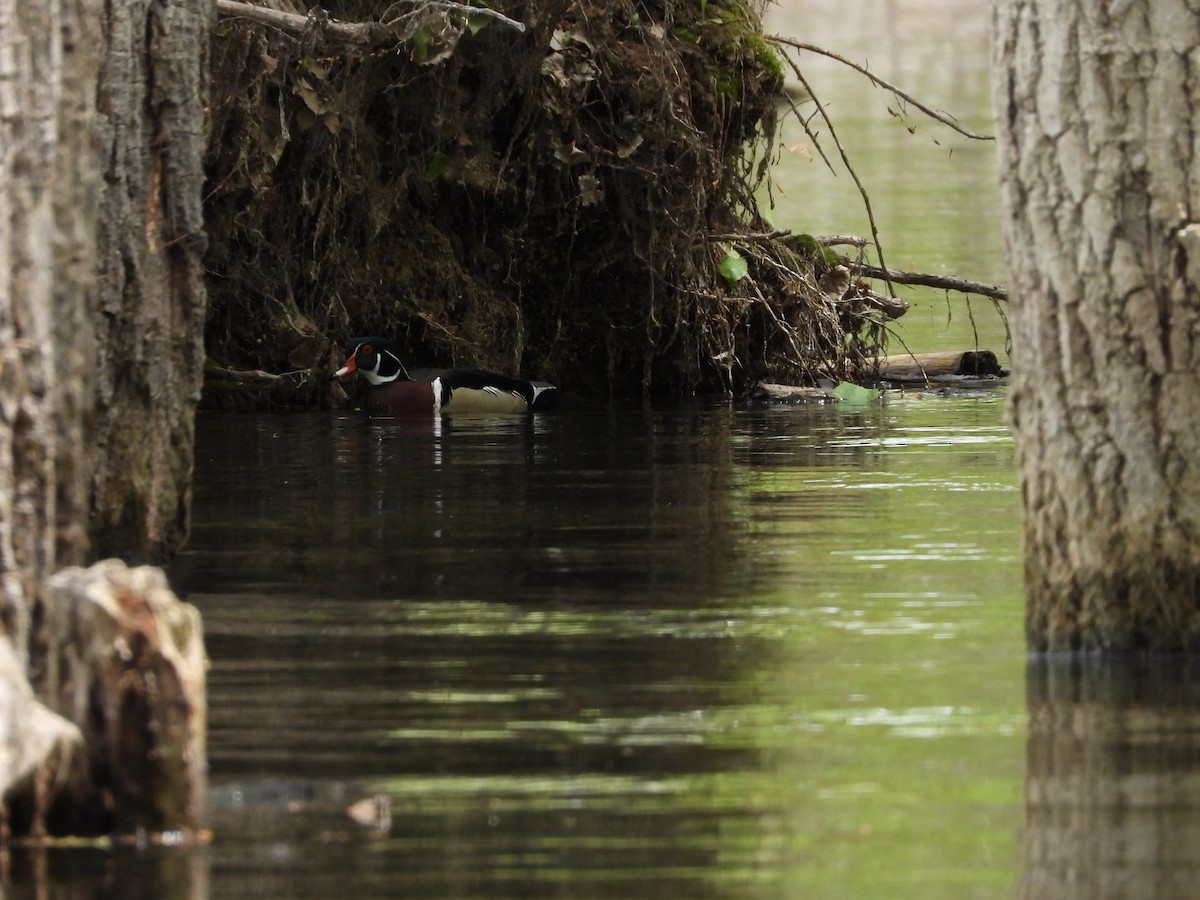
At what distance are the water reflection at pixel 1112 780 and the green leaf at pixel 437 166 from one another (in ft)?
30.2

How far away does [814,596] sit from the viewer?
670cm

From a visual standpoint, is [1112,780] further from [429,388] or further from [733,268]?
[733,268]

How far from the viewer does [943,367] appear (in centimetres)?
1658

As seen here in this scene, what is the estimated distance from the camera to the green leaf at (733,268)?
14742mm

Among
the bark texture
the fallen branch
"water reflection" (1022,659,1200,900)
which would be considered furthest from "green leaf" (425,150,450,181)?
the bark texture

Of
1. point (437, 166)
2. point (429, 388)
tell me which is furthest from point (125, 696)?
point (437, 166)

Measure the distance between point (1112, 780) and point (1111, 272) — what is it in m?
1.43

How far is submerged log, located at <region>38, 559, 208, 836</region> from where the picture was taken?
393 cm

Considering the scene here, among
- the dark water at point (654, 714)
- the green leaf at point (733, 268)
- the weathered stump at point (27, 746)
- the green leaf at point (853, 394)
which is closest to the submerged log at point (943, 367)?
the green leaf at point (853, 394)


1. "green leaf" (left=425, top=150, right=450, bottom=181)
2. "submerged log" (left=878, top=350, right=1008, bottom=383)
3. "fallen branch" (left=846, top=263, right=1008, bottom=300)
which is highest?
"green leaf" (left=425, top=150, right=450, bottom=181)

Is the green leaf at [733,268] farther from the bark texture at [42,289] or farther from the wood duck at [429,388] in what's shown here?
the bark texture at [42,289]

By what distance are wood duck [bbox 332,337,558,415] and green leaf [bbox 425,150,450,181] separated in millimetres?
Answer: 1066

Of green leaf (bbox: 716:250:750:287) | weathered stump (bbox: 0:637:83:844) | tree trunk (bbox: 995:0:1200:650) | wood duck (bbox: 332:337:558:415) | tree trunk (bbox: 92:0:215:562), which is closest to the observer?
weathered stump (bbox: 0:637:83:844)

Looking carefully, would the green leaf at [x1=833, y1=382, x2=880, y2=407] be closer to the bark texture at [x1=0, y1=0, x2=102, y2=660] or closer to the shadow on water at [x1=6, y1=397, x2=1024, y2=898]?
the shadow on water at [x1=6, y1=397, x2=1024, y2=898]
